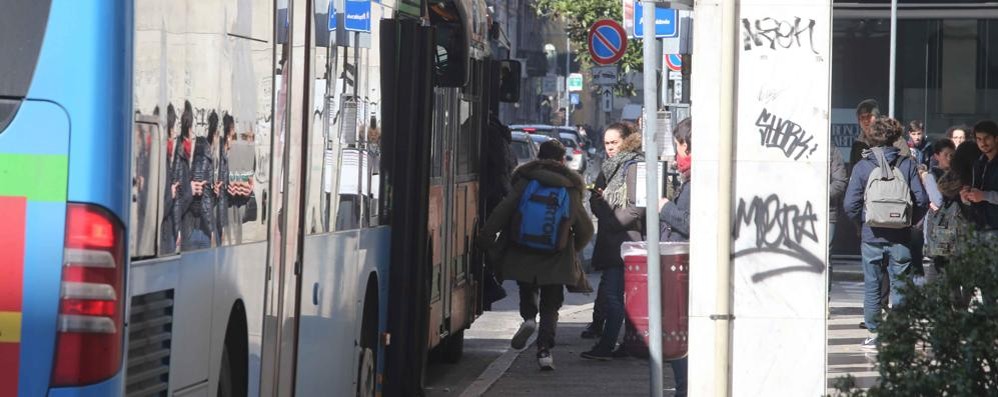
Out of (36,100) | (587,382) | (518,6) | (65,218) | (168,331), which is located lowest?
(587,382)

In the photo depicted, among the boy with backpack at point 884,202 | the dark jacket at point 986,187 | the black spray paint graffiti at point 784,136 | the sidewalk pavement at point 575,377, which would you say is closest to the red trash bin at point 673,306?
the black spray paint graffiti at point 784,136

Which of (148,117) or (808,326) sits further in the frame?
(808,326)

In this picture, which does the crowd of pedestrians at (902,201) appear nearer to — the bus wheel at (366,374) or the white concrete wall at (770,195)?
the bus wheel at (366,374)

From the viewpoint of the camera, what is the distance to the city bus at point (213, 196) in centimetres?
443

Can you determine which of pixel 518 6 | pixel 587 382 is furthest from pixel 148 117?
pixel 518 6

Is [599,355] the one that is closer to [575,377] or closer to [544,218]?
[575,377]

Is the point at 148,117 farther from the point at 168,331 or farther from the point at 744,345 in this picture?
the point at 744,345

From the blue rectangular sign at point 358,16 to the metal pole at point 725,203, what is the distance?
1893mm

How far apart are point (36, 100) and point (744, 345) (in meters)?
3.52

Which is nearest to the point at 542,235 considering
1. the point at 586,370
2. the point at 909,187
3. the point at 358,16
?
the point at 586,370

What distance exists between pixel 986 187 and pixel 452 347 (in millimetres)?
3958

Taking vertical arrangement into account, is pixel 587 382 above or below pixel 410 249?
below

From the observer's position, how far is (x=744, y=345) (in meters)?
7.21

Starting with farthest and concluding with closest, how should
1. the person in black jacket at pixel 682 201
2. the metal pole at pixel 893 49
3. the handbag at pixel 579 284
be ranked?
the metal pole at pixel 893 49 < the handbag at pixel 579 284 < the person in black jacket at pixel 682 201
